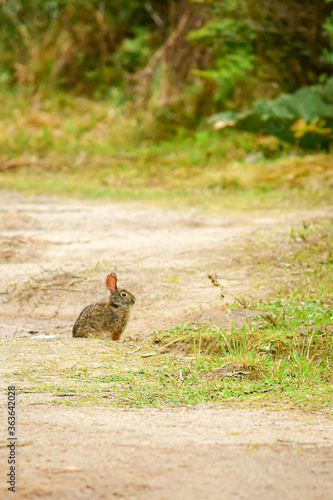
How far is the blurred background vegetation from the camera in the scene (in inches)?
473

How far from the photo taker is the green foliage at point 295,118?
454 inches

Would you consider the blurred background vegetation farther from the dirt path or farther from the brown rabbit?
the brown rabbit

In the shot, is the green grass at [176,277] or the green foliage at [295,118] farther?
the green foliage at [295,118]

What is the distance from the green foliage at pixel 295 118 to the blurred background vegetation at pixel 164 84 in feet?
0.06

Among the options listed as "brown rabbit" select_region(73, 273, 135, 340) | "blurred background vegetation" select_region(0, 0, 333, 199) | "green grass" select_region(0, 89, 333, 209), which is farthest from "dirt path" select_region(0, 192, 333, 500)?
"blurred background vegetation" select_region(0, 0, 333, 199)

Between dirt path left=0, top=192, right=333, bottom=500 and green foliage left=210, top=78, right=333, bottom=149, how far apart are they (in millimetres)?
3039

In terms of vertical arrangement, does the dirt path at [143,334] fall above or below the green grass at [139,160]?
above

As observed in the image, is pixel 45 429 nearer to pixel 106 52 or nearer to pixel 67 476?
pixel 67 476

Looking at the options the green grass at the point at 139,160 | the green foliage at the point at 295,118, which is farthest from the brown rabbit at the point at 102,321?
the green foliage at the point at 295,118

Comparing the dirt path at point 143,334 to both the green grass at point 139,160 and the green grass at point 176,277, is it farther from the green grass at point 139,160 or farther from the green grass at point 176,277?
the green grass at point 139,160

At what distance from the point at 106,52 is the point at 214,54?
127 inches

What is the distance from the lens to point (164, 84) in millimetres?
14461

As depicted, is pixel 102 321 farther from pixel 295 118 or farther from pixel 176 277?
pixel 295 118

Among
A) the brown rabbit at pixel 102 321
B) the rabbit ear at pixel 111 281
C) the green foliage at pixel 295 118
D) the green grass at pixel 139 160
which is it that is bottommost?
the green grass at pixel 139 160
